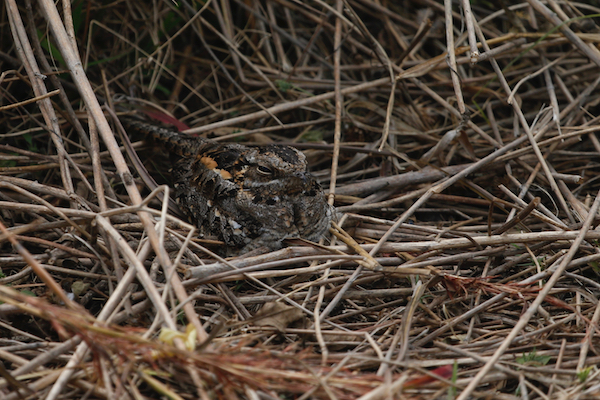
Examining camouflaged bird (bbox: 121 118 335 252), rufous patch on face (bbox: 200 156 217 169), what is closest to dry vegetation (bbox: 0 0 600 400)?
camouflaged bird (bbox: 121 118 335 252)

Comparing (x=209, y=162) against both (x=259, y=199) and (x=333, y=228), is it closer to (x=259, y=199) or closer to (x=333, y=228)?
(x=259, y=199)

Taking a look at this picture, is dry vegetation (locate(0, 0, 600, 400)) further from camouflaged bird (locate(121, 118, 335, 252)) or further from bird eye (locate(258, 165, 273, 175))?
bird eye (locate(258, 165, 273, 175))

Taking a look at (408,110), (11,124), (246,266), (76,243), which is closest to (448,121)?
(408,110)

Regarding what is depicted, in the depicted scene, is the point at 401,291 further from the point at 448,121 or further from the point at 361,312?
the point at 448,121

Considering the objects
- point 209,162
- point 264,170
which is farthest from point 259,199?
point 209,162

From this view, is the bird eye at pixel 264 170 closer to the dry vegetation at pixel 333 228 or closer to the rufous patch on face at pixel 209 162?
the rufous patch on face at pixel 209 162

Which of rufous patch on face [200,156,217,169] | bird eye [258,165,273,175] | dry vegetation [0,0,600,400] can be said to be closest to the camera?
dry vegetation [0,0,600,400]
